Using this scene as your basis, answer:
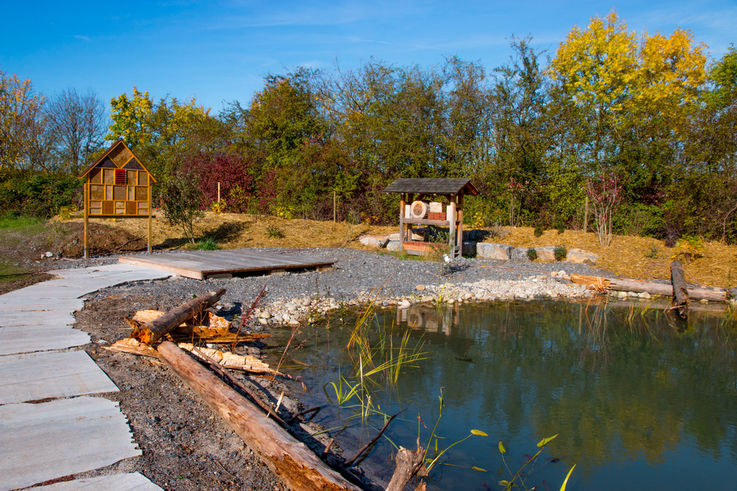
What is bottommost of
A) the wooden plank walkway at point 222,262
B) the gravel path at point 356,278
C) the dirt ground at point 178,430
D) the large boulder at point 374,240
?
the dirt ground at point 178,430

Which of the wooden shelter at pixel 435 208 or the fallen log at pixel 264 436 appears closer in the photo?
the fallen log at pixel 264 436

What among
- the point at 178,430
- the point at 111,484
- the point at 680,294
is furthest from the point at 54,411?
the point at 680,294

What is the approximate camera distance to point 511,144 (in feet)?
51.7

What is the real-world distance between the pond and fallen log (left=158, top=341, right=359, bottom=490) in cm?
80

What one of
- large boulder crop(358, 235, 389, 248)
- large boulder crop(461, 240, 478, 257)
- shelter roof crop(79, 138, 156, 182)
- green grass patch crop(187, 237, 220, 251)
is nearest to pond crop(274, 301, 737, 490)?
large boulder crop(461, 240, 478, 257)

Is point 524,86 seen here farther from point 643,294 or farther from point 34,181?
point 34,181

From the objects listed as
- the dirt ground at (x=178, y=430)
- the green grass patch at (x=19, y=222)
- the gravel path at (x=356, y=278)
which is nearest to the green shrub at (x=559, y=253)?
the gravel path at (x=356, y=278)

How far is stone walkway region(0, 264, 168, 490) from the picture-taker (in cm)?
263

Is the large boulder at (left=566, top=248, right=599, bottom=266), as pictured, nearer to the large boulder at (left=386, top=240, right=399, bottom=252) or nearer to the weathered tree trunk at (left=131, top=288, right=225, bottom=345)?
the large boulder at (left=386, top=240, right=399, bottom=252)

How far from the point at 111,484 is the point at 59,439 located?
2.21ft

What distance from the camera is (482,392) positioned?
4785 millimetres

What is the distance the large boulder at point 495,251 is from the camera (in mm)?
13055

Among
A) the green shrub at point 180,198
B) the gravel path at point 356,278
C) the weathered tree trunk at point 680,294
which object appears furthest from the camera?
the green shrub at point 180,198

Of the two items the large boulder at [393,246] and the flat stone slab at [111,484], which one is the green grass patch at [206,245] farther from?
the flat stone slab at [111,484]
